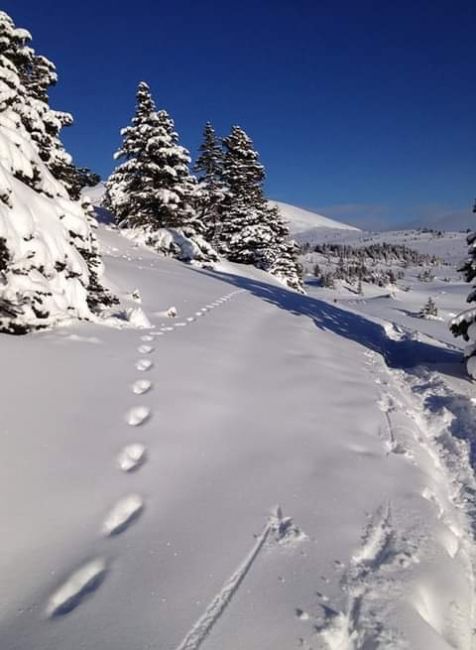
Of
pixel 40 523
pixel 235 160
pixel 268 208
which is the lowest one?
pixel 40 523

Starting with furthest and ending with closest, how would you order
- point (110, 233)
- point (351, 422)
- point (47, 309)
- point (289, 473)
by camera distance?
point (110, 233) < point (47, 309) < point (351, 422) < point (289, 473)

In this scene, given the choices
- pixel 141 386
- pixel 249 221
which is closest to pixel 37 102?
pixel 141 386

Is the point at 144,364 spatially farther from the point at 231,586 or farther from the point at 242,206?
the point at 242,206

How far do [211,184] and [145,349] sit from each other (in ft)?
93.6

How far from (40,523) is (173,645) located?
5.07ft

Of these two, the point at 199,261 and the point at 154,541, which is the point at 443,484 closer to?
the point at 154,541

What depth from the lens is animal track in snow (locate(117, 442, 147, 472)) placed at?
Answer: 14.8 feet

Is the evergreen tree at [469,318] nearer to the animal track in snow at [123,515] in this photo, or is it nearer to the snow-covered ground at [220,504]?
the snow-covered ground at [220,504]

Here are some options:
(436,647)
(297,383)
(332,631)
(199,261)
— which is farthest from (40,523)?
(199,261)

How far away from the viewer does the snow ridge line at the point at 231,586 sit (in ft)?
9.01

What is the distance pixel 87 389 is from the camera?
586cm

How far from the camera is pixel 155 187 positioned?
2473 centimetres

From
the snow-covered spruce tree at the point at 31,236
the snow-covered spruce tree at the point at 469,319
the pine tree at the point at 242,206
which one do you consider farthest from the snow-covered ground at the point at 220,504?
the pine tree at the point at 242,206

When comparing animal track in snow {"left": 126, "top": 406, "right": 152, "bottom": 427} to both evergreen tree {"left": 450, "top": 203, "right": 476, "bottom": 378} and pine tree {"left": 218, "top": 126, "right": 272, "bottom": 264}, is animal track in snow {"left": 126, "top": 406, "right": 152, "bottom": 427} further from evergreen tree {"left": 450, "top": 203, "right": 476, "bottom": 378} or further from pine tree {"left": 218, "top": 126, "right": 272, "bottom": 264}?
pine tree {"left": 218, "top": 126, "right": 272, "bottom": 264}
